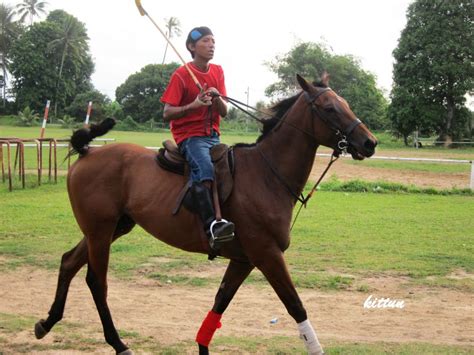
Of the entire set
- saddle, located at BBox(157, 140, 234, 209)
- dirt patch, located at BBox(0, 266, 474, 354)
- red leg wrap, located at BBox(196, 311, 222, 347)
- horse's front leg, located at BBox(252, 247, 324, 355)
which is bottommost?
dirt patch, located at BBox(0, 266, 474, 354)

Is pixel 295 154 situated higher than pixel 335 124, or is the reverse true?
pixel 335 124

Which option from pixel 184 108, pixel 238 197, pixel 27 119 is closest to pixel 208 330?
pixel 238 197

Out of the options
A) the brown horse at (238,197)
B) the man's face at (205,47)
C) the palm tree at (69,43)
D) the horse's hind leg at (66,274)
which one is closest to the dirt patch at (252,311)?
the horse's hind leg at (66,274)

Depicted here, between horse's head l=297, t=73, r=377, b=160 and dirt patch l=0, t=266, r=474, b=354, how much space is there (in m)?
2.25

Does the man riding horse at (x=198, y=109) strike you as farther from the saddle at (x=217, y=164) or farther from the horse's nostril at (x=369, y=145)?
the horse's nostril at (x=369, y=145)

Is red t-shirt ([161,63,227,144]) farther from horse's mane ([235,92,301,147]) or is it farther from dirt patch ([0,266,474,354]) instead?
dirt patch ([0,266,474,354])

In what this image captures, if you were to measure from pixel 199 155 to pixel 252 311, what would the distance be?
2577 mm

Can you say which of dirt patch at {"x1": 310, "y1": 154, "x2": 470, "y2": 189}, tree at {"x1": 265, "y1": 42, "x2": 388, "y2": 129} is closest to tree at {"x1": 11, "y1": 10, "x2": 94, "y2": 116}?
tree at {"x1": 265, "y1": 42, "x2": 388, "y2": 129}

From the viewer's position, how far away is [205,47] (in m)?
4.81

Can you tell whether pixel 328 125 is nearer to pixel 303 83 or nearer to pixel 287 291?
pixel 303 83

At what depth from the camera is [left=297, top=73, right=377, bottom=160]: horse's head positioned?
4.15 meters

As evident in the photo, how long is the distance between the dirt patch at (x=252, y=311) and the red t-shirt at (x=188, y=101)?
7.20ft

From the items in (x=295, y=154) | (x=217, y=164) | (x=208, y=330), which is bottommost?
(x=208, y=330)

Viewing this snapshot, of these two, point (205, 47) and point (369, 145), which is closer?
point (369, 145)
